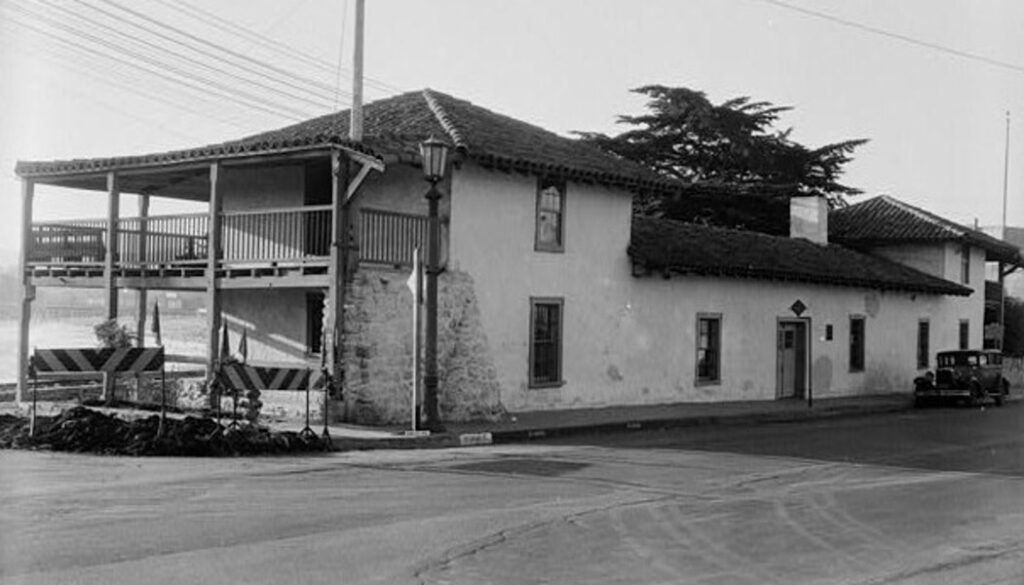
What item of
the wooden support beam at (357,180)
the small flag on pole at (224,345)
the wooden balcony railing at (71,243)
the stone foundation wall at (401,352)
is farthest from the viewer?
the wooden balcony railing at (71,243)

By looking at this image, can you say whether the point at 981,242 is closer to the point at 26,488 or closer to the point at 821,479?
the point at 821,479

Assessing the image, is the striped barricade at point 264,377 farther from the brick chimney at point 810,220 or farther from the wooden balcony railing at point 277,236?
the brick chimney at point 810,220

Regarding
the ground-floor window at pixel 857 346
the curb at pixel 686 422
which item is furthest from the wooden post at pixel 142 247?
the ground-floor window at pixel 857 346

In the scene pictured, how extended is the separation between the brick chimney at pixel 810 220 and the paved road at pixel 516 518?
20.8m

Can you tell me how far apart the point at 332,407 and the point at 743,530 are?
33.8 feet

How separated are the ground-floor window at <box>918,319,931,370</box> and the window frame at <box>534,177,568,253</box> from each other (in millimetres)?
18456

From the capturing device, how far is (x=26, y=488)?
11.4 meters

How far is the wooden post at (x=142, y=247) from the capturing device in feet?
74.7

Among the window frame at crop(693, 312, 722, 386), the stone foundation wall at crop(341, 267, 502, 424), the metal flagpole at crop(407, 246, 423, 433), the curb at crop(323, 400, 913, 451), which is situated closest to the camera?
the curb at crop(323, 400, 913, 451)

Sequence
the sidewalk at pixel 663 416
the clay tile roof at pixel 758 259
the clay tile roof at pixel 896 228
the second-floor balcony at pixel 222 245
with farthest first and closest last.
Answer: the clay tile roof at pixel 896 228, the clay tile roof at pixel 758 259, the second-floor balcony at pixel 222 245, the sidewalk at pixel 663 416

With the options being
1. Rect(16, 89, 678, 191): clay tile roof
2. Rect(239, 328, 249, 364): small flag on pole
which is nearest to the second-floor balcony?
Rect(16, 89, 678, 191): clay tile roof

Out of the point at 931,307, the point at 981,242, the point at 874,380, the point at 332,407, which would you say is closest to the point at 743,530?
the point at 332,407

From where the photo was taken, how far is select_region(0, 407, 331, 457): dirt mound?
14992 millimetres

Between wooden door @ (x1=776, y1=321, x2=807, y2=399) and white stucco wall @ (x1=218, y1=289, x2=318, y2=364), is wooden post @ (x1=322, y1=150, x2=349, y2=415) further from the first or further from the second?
wooden door @ (x1=776, y1=321, x2=807, y2=399)
